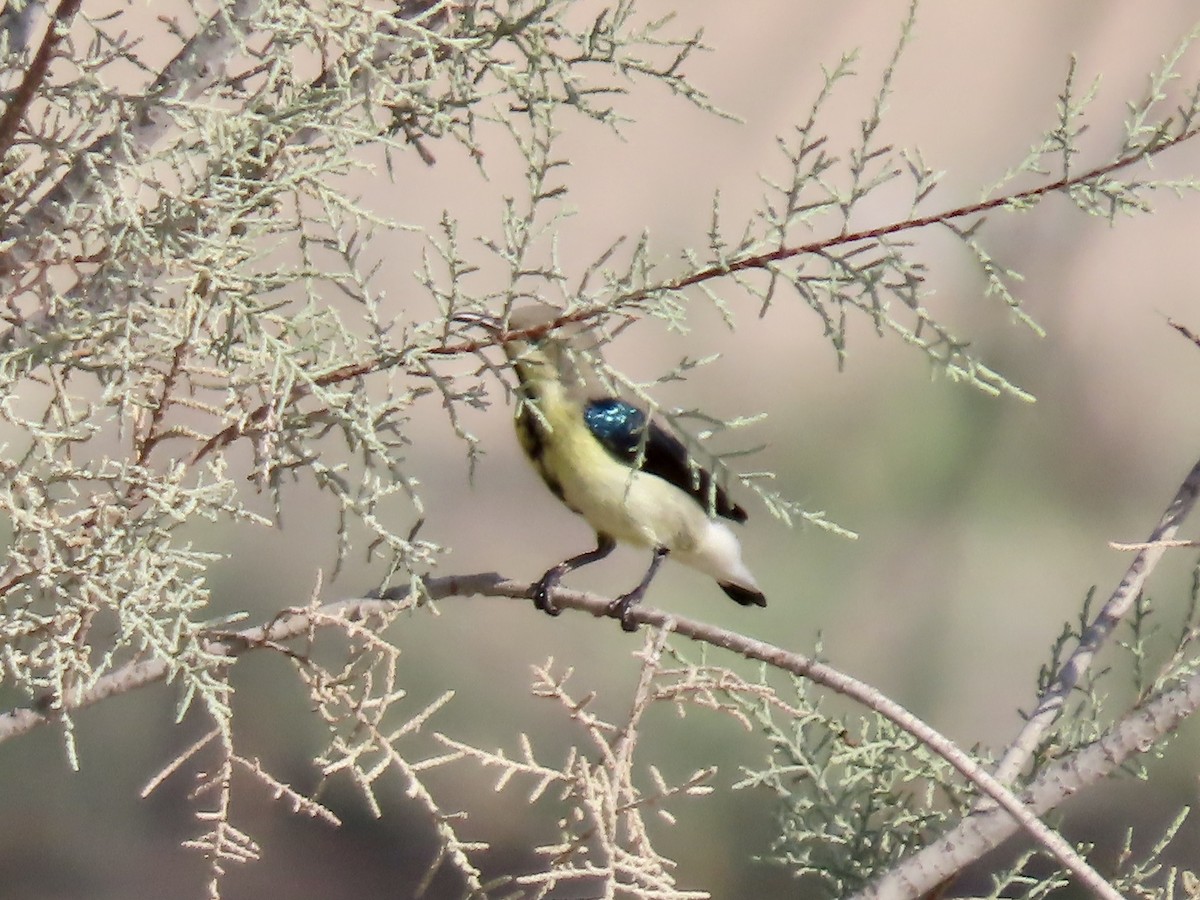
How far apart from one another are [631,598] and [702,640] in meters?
0.35

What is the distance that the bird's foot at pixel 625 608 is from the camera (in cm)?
85

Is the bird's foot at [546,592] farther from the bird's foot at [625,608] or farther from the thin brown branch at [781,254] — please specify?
the thin brown branch at [781,254]

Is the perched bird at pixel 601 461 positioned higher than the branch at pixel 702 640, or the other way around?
the perched bird at pixel 601 461

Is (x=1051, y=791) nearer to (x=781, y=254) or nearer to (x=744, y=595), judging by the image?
(x=781, y=254)

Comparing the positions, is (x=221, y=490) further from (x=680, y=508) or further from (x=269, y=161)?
(x=680, y=508)

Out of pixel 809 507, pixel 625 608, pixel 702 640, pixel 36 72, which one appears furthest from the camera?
pixel 809 507

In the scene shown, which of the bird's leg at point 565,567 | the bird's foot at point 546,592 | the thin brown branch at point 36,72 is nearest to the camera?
the thin brown branch at point 36,72

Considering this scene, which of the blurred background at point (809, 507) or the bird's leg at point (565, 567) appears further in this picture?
the blurred background at point (809, 507)

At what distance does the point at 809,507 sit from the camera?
2.13 m

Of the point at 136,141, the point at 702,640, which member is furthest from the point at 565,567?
the point at 136,141

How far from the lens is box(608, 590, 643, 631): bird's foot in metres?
0.85

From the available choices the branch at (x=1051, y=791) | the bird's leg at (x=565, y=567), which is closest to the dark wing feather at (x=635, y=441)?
the bird's leg at (x=565, y=567)

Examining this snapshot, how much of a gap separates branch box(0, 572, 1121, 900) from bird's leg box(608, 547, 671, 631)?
0.10 metres

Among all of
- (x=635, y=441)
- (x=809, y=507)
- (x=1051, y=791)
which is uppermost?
(x=809, y=507)
